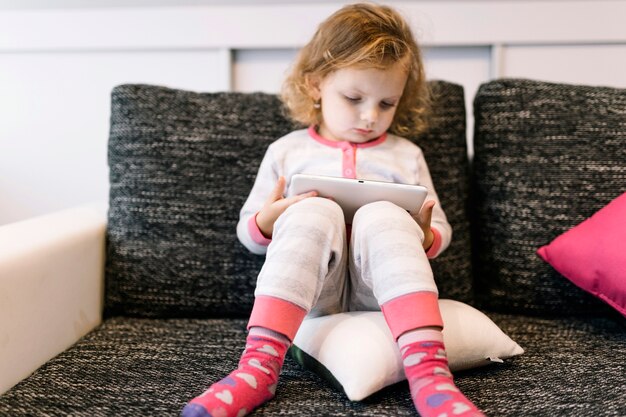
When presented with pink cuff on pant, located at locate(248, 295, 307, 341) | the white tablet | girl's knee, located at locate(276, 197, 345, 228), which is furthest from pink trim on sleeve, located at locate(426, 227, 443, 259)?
pink cuff on pant, located at locate(248, 295, 307, 341)

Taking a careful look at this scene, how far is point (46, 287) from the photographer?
1.05 meters

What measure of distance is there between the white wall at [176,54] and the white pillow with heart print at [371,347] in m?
0.75

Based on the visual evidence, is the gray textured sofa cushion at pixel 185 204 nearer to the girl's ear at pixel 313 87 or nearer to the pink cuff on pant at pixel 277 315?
the girl's ear at pixel 313 87

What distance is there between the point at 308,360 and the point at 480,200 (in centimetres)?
57

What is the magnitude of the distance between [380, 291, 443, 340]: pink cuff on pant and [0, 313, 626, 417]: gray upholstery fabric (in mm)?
114

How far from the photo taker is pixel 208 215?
4.10 ft

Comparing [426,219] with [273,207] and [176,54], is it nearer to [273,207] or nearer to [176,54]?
[273,207]

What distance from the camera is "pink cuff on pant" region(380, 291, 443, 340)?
2.74 ft

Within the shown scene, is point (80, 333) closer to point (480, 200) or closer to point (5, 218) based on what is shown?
point (5, 218)

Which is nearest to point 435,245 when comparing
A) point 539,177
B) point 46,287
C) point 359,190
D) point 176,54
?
point 359,190

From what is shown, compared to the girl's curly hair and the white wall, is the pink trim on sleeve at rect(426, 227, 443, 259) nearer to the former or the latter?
the girl's curly hair

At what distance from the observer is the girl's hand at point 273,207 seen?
3.31 feet

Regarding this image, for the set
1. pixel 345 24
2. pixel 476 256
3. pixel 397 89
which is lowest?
pixel 476 256

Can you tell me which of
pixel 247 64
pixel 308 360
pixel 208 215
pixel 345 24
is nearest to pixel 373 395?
pixel 308 360
